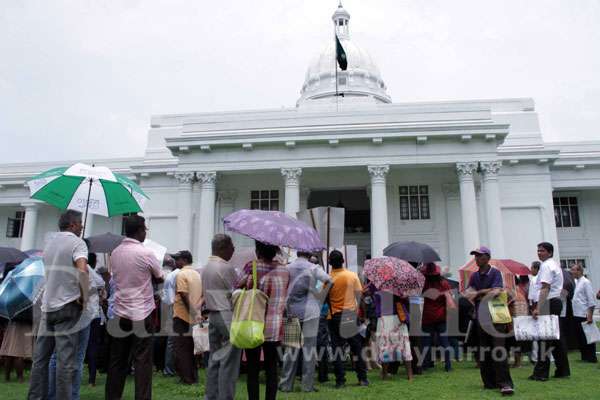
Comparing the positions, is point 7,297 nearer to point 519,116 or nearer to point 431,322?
point 431,322

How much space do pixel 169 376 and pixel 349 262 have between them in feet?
15.0

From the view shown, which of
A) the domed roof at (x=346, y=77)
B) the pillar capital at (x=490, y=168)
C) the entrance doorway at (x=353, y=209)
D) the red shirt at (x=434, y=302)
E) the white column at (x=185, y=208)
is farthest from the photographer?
the domed roof at (x=346, y=77)

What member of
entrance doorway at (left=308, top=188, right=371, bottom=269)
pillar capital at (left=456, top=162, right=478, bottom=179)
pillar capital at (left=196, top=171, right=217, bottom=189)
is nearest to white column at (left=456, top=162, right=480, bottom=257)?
pillar capital at (left=456, top=162, right=478, bottom=179)

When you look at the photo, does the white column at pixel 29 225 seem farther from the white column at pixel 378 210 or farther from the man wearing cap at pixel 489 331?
the man wearing cap at pixel 489 331

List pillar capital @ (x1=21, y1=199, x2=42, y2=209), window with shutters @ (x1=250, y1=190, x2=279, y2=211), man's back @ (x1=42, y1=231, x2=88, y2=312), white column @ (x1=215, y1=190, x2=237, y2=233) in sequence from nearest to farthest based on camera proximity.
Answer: man's back @ (x1=42, y1=231, x2=88, y2=312) < white column @ (x1=215, y1=190, x2=237, y2=233) < window with shutters @ (x1=250, y1=190, x2=279, y2=211) < pillar capital @ (x1=21, y1=199, x2=42, y2=209)

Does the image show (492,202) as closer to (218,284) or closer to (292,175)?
(292,175)

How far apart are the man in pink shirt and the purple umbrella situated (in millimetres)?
968

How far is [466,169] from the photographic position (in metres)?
19.3

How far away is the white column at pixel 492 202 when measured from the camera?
18.7 metres

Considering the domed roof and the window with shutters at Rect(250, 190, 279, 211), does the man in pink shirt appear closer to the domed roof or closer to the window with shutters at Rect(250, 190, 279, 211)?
the window with shutters at Rect(250, 190, 279, 211)

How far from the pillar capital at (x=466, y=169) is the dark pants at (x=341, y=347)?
1400 centimetres

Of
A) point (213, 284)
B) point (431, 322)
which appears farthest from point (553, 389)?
point (213, 284)

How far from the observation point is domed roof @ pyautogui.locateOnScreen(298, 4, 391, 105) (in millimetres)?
34000

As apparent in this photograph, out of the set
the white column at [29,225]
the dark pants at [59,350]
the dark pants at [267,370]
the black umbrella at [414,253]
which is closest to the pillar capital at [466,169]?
the black umbrella at [414,253]
